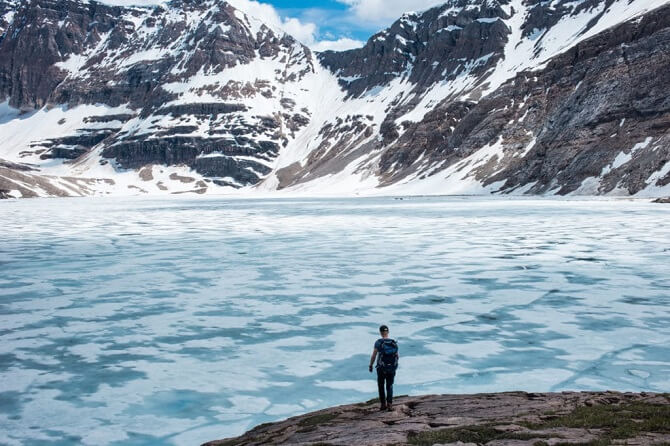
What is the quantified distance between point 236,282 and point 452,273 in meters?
7.47

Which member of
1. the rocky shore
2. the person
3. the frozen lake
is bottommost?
the frozen lake

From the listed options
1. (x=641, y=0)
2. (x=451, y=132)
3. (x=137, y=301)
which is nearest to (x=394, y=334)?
(x=137, y=301)

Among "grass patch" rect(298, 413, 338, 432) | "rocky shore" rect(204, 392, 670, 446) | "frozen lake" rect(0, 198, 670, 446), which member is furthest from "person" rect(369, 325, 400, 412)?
"frozen lake" rect(0, 198, 670, 446)

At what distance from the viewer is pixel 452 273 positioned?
20859 mm

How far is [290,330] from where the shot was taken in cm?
1350

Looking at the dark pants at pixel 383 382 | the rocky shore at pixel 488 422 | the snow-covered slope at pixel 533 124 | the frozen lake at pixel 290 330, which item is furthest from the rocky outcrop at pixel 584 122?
the dark pants at pixel 383 382

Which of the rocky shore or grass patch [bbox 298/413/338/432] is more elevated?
the rocky shore

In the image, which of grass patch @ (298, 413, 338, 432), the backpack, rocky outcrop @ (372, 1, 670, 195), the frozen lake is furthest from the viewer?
rocky outcrop @ (372, 1, 670, 195)

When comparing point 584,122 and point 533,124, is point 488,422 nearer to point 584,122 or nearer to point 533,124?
point 584,122

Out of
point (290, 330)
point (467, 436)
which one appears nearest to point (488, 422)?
point (467, 436)

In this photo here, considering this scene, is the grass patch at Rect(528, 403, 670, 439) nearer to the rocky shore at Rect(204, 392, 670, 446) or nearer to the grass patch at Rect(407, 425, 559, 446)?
the rocky shore at Rect(204, 392, 670, 446)

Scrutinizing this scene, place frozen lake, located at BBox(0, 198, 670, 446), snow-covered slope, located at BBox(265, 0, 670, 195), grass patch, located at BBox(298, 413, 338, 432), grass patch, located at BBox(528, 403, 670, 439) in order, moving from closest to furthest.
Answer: grass patch, located at BBox(528, 403, 670, 439) → grass patch, located at BBox(298, 413, 338, 432) → frozen lake, located at BBox(0, 198, 670, 446) → snow-covered slope, located at BBox(265, 0, 670, 195)

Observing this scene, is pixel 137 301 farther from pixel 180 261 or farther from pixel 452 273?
pixel 452 273

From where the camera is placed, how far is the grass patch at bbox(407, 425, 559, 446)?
248 inches
